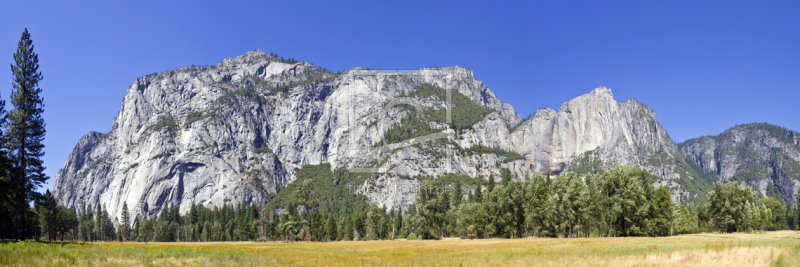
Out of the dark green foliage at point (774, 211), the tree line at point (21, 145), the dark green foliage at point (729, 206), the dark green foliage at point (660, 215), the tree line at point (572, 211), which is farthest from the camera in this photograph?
the dark green foliage at point (774, 211)

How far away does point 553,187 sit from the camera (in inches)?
2564

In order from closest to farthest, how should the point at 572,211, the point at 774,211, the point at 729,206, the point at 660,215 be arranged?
the point at 572,211 → the point at 660,215 → the point at 729,206 → the point at 774,211

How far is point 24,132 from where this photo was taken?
1475 inches

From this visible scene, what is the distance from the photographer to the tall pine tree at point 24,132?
121 feet

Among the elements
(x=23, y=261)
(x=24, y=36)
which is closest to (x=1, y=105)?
(x=24, y=36)

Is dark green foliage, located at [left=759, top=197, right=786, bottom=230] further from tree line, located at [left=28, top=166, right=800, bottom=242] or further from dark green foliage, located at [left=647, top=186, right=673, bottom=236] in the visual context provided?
dark green foliage, located at [left=647, top=186, right=673, bottom=236]

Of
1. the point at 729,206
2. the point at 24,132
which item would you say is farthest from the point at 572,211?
the point at 24,132

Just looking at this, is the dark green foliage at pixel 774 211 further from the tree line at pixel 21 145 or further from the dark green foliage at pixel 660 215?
the tree line at pixel 21 145

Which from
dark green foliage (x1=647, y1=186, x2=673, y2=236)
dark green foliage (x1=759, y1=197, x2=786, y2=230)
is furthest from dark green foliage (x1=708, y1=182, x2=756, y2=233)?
dark green foliage (x1=759, y1=197, x2=786, y2=230)

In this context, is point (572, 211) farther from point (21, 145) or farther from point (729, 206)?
point (21, 145)

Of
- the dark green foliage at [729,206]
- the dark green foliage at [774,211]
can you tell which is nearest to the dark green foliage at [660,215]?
the dark green foliage at [729,206]

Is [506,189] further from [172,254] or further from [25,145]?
[25,145]

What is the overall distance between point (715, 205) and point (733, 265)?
212 feet

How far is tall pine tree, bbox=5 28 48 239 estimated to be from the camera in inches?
1447
